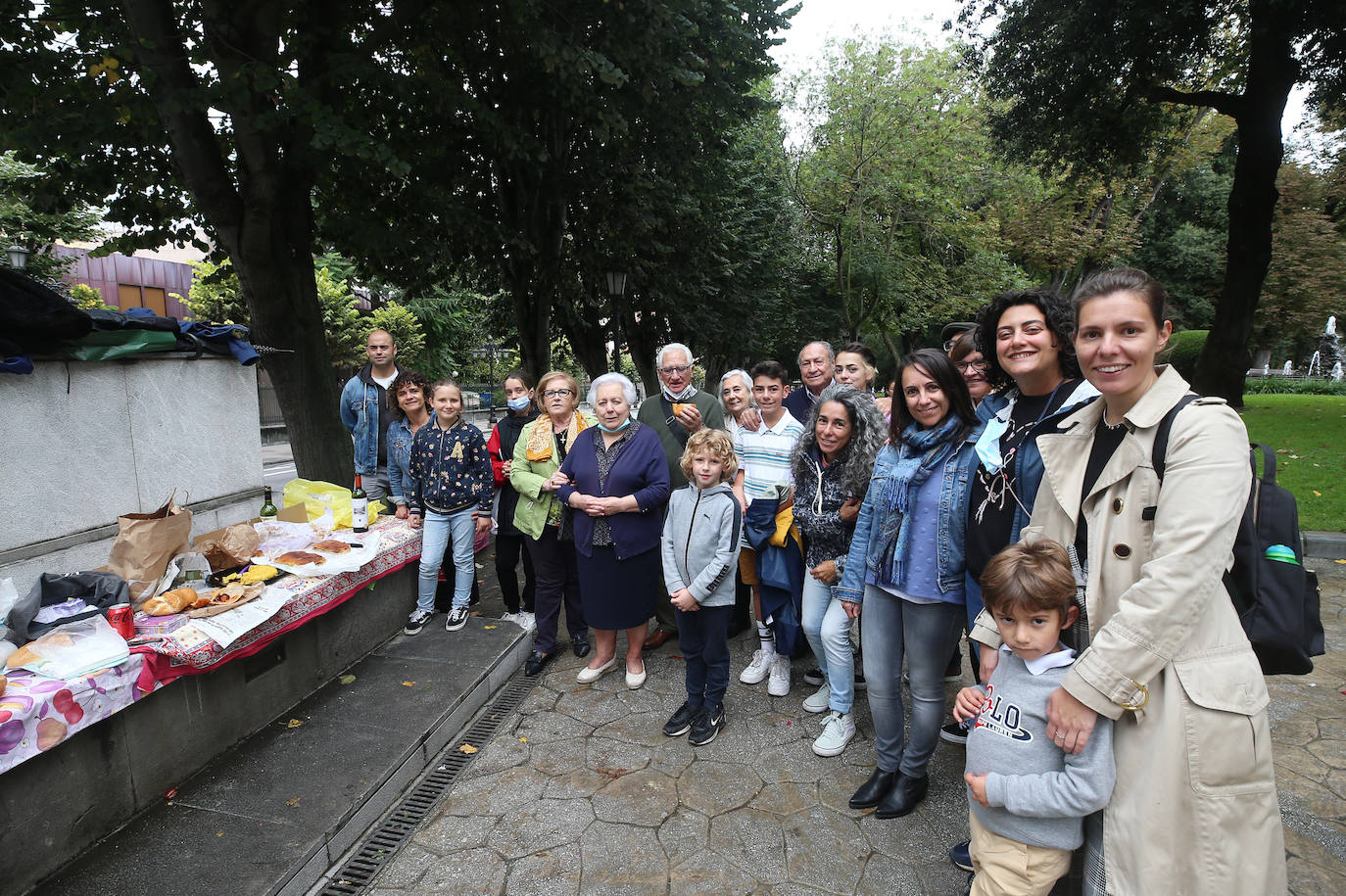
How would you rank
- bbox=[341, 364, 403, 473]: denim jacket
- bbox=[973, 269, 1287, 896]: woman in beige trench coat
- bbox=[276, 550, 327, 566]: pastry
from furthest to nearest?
bbox=[341, 364, 403, 473]: denim jacket < bbox=[276, 550, 327, 566]: pastry < bbox=[973, 269, 1287, 896]: woman in beige trench coat

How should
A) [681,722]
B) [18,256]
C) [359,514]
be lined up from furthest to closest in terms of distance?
[18,256], [359,514], [681,722]

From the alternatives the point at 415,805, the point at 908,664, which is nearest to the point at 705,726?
the point at 908,664

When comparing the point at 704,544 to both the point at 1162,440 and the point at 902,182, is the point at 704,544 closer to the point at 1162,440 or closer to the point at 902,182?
the point at 1162,440

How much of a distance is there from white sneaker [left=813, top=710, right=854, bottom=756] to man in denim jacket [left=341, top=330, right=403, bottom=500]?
4.13m

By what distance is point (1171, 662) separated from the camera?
1.64 m

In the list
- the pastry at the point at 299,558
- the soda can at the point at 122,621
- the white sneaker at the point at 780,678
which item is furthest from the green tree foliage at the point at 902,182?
the soda can at the point at 122,621

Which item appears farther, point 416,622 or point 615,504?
point 416,622

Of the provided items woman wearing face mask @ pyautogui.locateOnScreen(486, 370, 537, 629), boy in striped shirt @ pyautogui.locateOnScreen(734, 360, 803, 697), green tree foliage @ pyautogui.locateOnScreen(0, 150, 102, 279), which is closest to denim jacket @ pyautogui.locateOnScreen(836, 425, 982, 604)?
boy in striped shirt @ pyautogui.locateOnScreen(734, 360, 803, 697)

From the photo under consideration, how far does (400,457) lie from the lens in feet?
17.8

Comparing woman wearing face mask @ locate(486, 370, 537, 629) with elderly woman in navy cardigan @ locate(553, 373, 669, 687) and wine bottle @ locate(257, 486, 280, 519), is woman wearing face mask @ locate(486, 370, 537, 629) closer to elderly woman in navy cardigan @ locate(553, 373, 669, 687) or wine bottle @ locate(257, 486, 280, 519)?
elderly woman in navy cardigan @ locate(553, 373, 669, 687)

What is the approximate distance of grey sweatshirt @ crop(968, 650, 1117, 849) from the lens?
1769 millimetres

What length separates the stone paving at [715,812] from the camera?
8.82ft

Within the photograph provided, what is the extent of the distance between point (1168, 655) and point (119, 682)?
365cm

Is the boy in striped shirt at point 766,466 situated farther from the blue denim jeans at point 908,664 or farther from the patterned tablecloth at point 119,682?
the patterned tablecloth at point 119,682
